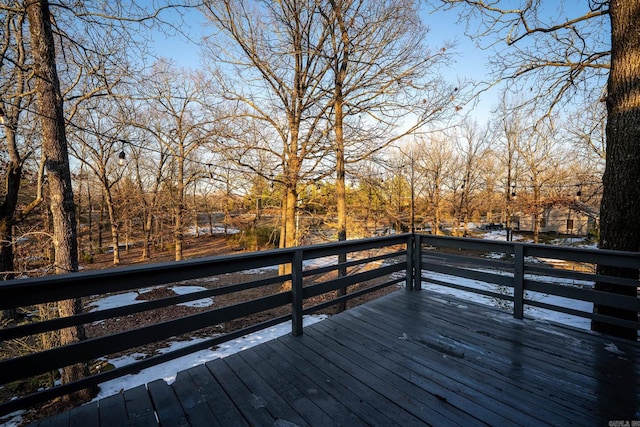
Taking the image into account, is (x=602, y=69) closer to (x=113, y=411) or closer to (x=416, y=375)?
(x=416, y=375)

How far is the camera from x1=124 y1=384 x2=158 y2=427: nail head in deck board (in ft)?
5.60

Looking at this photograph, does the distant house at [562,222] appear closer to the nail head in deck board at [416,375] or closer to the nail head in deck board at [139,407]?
the nail head in deck board at [416,375]

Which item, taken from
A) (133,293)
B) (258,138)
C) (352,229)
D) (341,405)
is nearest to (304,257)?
(341,405)

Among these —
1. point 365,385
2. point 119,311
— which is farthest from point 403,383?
point 119,311

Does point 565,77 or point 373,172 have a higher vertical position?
point 565,77

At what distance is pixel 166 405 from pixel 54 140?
16.1 feet

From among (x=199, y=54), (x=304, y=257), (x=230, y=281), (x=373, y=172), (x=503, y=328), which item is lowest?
(x=230, y=281)

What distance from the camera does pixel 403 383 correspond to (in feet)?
6.89

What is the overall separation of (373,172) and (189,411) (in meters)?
7.70

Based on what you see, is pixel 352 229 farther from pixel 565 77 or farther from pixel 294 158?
pixel 565 77

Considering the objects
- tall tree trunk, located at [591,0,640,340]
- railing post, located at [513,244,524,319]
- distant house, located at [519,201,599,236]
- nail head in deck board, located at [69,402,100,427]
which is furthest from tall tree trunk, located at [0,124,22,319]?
distant house, located at [519,201,599,236]

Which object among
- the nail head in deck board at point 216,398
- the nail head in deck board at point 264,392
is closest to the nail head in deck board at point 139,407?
the nail head in deck board at point 216,398

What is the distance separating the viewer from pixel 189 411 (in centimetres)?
180

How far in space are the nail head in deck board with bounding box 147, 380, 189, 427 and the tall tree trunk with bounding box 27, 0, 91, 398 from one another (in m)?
3.83
